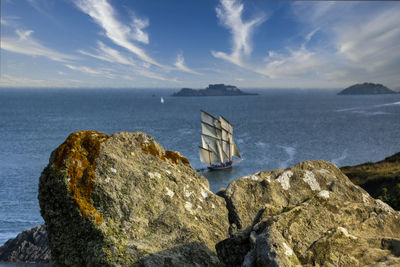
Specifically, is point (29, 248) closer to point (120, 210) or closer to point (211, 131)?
point (120, 210)

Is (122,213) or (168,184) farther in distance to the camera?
(168,184)

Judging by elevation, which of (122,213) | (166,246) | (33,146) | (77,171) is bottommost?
(33,146)

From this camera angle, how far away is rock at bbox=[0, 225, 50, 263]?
2769 cm

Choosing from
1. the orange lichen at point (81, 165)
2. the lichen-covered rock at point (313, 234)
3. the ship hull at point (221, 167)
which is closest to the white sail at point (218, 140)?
the ship hull at point (221, 167)

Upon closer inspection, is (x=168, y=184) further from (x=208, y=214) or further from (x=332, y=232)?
(x=332, y=232)

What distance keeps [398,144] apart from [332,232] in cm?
10608

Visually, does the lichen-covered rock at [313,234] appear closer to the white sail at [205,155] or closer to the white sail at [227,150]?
the white sail at [205,155]

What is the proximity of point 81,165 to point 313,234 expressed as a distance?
488cm

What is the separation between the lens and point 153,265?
488 centimetres

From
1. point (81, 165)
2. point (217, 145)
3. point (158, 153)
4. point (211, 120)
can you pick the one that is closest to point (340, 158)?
point (217, 145)

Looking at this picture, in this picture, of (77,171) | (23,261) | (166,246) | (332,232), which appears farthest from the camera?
(23,261)

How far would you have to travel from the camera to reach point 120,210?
18.6 ft

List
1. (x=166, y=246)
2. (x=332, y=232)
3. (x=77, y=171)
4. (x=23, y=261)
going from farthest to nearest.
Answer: (x=23, y=261) < (x=77, y=171) < (x=166, y=246) < (x=332, y=232)

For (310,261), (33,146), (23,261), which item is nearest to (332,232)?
(310,261)
